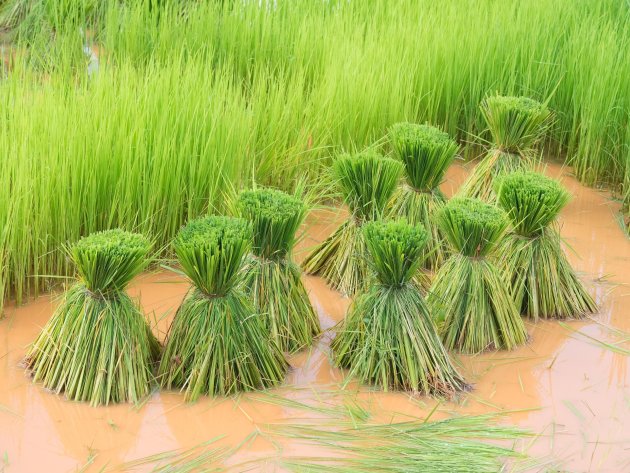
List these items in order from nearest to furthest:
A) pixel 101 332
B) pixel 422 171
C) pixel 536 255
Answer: pixel 101 332
pixel 536 255
pixel 422 171

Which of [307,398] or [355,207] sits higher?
[355,207]

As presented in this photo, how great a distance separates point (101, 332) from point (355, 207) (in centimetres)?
97

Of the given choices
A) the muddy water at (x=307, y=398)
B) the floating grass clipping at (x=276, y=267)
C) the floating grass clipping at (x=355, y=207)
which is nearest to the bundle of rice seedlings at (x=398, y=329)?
the muddy water at (x=307, y=398)

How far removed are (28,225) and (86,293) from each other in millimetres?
619

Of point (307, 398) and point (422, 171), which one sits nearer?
point (307, 398)

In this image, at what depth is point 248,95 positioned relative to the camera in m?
4.18

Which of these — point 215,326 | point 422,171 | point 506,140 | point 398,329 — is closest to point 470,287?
point 398,329

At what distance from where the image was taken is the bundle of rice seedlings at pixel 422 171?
309cm

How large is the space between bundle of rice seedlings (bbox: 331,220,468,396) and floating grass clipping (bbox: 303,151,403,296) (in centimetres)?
34

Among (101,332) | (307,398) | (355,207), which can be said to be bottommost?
(307,398)

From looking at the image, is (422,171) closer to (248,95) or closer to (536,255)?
(536,255)

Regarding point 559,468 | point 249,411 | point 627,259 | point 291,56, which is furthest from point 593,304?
point 291,56

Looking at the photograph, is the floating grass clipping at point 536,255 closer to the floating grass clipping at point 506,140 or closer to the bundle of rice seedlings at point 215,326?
the floating grass clipping at point 506,140

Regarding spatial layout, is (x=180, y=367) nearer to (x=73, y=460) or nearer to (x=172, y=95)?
(x=73, y=460)
